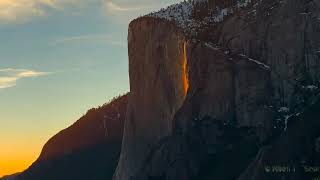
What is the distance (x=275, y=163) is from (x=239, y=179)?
16.0 meters

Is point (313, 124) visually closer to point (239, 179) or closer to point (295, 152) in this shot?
point (295, 152)

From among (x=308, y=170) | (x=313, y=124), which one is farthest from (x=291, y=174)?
(x=313, y=124)

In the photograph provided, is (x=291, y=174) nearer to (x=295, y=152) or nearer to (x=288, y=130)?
(x=295, y=152)

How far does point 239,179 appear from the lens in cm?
19862

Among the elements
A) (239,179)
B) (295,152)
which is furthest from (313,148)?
(239,179)

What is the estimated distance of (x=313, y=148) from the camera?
185m

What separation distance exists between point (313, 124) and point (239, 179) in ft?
78.3

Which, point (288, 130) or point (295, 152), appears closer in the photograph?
point (295, 152)

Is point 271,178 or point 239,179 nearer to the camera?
point 271,178

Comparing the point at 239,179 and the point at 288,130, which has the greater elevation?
the point at 288,130

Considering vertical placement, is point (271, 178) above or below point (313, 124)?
below

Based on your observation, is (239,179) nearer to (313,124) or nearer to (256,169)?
(256,169)

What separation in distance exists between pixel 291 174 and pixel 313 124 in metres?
17.2

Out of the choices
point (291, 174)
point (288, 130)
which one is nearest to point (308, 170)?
point (291, 174)
